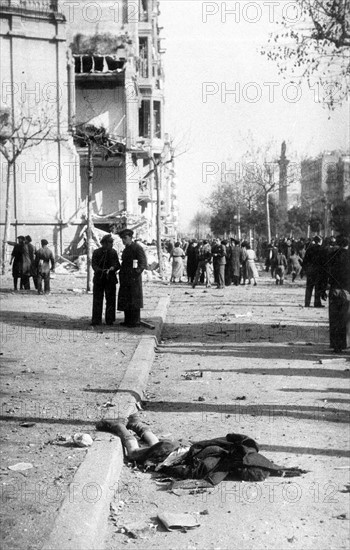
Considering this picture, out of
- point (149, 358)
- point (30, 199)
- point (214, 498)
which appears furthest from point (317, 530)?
point (30, 199)

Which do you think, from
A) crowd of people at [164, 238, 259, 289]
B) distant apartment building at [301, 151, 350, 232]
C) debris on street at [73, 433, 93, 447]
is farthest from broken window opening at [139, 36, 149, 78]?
debris on street at [73, 433, 93, 447]

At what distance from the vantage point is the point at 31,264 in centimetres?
2186

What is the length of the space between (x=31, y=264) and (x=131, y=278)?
9.21 metres

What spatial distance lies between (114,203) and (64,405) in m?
38.4

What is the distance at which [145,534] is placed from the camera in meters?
4.52

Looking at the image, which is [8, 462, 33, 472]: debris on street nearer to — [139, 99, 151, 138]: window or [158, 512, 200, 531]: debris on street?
[158, 512, 200, 531]: debris on street

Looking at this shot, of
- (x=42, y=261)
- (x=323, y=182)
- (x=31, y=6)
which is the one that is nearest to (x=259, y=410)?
(x=42, y=261)

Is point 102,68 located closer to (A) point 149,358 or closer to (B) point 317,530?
(A) point 149,358

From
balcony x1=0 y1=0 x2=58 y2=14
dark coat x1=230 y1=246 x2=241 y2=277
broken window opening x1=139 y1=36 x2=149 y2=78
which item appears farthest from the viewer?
broken window opening x1=139 y1=36 x2=149 y2=78

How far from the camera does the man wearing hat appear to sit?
43.5 feet

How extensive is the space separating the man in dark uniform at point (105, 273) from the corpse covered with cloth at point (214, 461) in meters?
7.85

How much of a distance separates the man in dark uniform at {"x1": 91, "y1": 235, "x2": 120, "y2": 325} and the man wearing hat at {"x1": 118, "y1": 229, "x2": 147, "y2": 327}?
0.22 metres

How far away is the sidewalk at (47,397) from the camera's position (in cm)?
453

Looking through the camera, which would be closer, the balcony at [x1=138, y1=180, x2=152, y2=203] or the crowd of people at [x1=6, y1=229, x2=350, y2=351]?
the crowd of people at [x1=6, y1=229, x2=350, y2=351]
